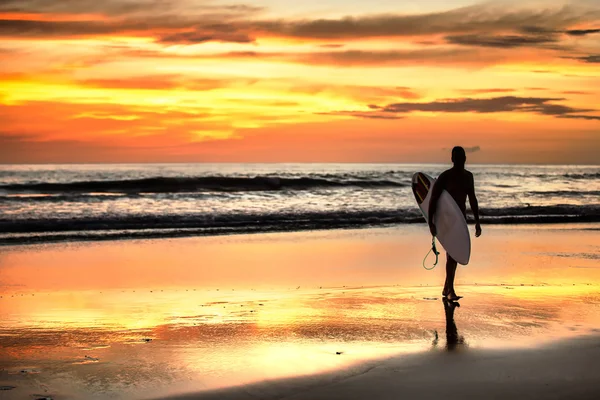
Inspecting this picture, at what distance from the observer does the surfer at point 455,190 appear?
8.41 metres

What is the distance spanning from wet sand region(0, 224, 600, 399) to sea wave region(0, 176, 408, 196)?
28.4 m

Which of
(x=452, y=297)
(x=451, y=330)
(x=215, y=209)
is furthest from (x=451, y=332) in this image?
(x=215, y=209)

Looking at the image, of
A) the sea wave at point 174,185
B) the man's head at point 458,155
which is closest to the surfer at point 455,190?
the man's head at point 458,155

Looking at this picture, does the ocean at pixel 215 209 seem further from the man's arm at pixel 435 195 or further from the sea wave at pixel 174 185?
the man's arm at pixel 435 195

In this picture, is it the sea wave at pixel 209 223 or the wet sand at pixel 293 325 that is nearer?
the wet sand at pixel 293 325

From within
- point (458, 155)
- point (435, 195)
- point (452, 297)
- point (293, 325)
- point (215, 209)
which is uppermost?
point (458, 155)

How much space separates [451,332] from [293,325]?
152 centimetres

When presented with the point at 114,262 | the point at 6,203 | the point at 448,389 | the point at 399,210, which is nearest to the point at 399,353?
the point at 448,389

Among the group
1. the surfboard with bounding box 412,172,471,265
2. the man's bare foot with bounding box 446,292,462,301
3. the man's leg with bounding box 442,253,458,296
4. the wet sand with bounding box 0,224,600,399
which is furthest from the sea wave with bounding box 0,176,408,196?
the man's bare foot with bounding box 446,292,462,301

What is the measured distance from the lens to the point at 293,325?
692cm

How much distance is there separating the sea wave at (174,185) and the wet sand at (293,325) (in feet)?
93.2

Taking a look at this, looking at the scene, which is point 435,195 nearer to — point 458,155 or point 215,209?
point 458,155

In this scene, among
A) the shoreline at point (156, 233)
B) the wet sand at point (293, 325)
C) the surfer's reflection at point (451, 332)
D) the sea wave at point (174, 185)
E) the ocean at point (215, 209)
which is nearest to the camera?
the wet sand at point (293, 325)

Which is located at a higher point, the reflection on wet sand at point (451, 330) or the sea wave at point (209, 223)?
the reflection on wet sand at point (451, 330)
